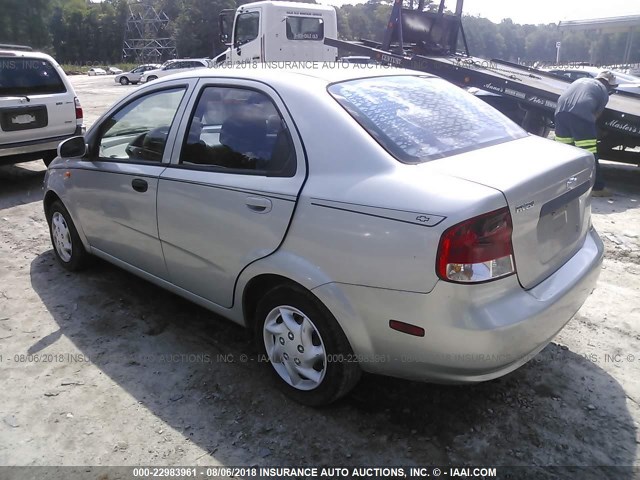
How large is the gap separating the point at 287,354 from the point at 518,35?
243 feet

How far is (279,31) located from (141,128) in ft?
35.1

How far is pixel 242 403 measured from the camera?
9.34 feet

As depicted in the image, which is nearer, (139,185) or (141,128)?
(139,185)

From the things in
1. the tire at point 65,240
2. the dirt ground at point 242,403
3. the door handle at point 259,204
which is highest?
the door handle at point 259,204

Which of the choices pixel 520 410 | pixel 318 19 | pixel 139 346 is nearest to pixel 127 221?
pixel 139 346

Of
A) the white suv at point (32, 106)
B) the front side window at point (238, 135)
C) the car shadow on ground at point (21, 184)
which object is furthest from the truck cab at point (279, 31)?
the front side window at point (238, 135)

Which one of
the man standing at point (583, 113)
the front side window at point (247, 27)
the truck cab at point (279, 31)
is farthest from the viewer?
the front side window at point (247, 27)

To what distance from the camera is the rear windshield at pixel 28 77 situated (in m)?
6.79

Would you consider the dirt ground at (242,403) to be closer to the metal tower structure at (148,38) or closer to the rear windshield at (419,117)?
the rear windshield at (419,117)

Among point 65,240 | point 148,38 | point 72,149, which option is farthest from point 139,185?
point 148,38

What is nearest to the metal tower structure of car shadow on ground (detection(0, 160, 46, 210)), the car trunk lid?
car shadow on ground (detection(0, 160, 46, 210))

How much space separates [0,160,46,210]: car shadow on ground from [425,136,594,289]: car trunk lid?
6221 millimetres

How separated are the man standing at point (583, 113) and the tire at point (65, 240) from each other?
19.5ft

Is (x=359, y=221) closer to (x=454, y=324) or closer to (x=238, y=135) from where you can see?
(x=454, y=324)
